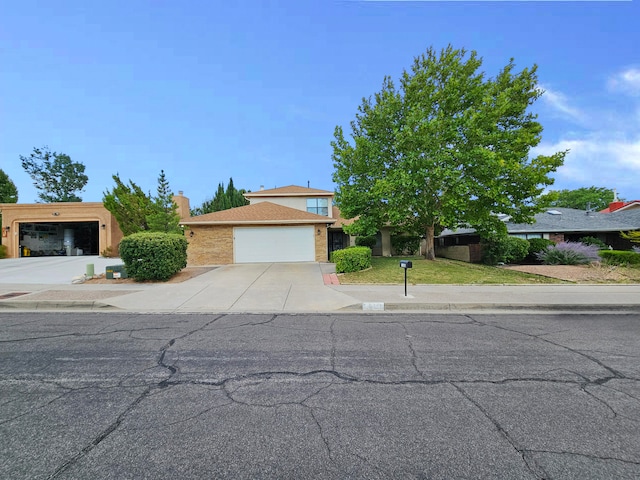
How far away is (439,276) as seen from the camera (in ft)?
42.4

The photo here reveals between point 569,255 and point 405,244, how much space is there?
31.2 ft

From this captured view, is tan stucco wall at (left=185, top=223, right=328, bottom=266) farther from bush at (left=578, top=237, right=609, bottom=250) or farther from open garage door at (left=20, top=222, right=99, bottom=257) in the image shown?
open garage door at (left=20, top=222, right=99, bottom=257)

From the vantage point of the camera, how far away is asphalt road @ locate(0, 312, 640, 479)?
2393 mm

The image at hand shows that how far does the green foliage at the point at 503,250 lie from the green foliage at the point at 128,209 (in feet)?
71.1

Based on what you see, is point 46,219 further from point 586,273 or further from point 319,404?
point 586,273

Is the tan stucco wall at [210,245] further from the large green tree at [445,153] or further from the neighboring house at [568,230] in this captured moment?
the neighboring house at [568,230]

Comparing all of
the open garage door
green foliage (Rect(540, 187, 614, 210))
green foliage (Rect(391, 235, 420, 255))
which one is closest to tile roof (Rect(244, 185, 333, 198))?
green foliage (Rect(391, 235, 420, 255))

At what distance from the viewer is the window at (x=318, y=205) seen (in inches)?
1035

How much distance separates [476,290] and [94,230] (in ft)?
117

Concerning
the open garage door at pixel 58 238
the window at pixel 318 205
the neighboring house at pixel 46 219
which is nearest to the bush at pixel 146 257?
the window at pixel 318 205

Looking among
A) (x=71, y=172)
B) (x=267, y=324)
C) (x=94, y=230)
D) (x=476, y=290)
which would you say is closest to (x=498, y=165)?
(x=476, y=290)

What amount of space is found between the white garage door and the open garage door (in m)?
19.6

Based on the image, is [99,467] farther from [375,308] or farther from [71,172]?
[71,172]

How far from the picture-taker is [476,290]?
1047 cm
